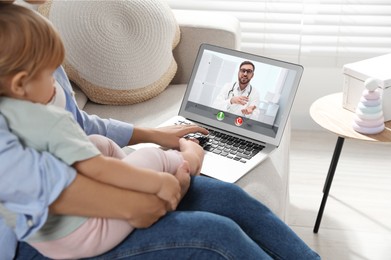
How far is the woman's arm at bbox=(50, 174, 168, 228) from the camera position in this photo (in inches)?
43.5

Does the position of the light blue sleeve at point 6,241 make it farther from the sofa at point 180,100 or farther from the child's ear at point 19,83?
the sofa at point 180,100

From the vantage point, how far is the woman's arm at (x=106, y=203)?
1105mm

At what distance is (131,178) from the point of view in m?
1.15

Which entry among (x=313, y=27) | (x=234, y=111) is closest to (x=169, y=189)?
(x=234, y=111)

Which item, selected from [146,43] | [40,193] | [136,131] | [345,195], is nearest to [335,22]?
[345,195]

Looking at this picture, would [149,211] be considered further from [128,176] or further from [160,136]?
[160,136]

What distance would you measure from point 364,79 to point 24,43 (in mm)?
1193

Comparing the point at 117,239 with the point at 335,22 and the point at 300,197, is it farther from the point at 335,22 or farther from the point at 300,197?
the point at 335,22

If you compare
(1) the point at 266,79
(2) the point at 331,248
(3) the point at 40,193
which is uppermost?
(1) the point at 266,79

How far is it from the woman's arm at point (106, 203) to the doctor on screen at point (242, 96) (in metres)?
0.62

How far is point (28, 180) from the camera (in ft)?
3.49

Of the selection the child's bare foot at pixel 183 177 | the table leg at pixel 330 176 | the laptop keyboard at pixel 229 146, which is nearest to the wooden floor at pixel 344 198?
the table leg at pixel 330 176

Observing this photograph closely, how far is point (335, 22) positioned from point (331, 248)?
1.07m

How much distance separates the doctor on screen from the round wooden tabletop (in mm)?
258
